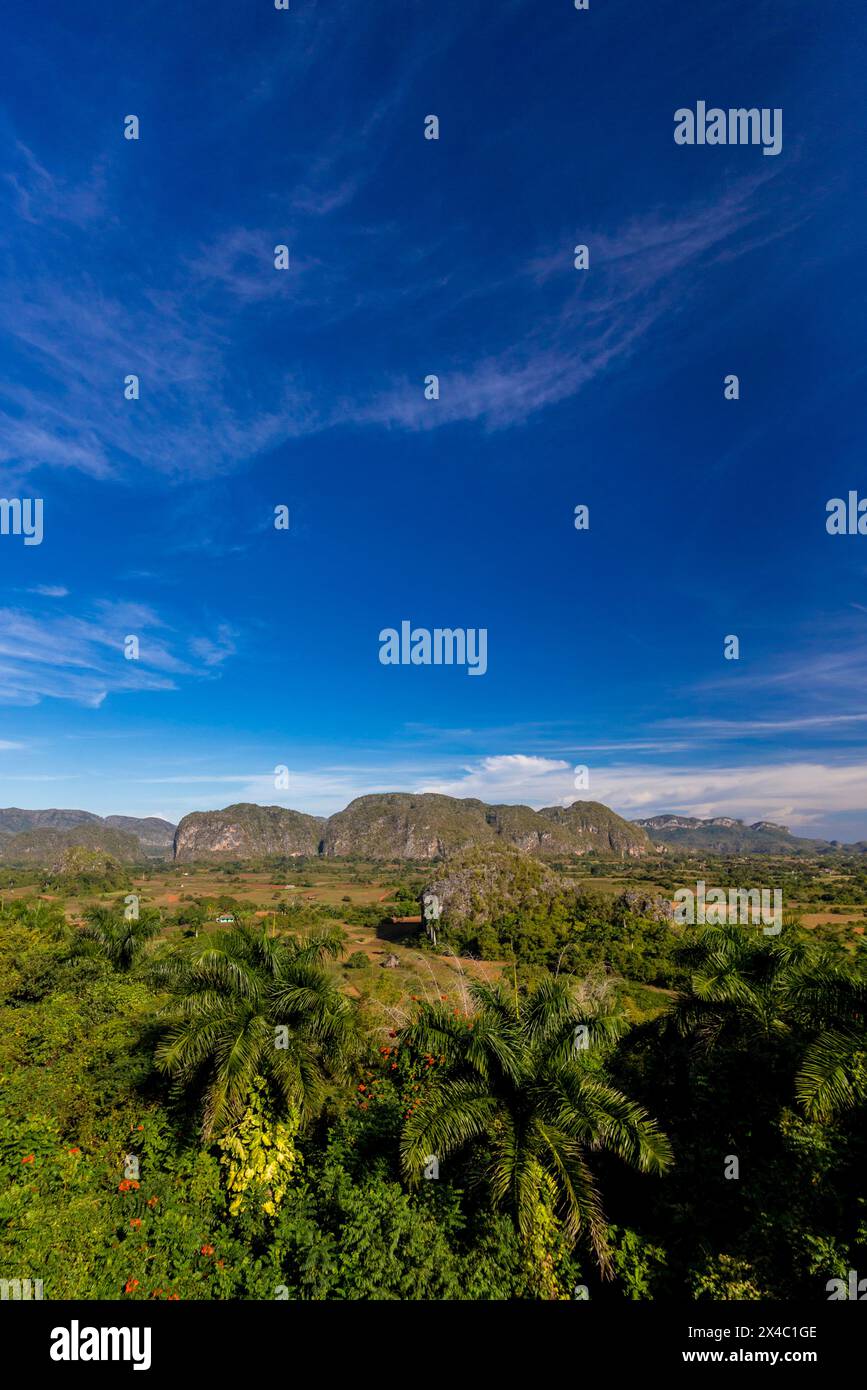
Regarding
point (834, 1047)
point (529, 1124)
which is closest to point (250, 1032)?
point (529, 1124)

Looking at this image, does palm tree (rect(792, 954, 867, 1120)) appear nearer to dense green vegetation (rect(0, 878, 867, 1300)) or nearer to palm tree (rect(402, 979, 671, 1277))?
dense green vegetation (rect(0, 878, 867, 1300))

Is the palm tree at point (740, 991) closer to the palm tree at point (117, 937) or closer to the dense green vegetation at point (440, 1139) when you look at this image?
the dense green vegetation at point (440, 1139)

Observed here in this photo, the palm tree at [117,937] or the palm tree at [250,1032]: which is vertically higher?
the palm tree at [250,1032]

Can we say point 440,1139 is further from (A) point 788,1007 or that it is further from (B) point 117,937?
(B) point 117,937

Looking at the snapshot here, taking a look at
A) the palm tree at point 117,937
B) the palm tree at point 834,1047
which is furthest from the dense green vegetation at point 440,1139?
the palm tree at point 117,937

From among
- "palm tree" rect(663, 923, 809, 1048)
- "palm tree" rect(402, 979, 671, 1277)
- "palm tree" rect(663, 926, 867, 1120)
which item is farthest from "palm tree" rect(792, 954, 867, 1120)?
"palm tree" rect(402, 979, 671, 1277)
